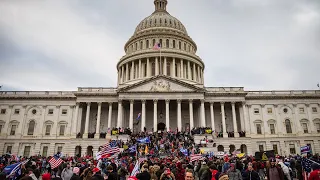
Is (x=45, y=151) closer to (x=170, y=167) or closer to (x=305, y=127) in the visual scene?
(x=170, y=167)

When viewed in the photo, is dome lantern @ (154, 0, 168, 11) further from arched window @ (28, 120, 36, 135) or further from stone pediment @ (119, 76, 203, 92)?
arched window @ (28, 120, 36, 135)

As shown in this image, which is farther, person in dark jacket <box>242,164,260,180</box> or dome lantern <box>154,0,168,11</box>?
dome lantern <box>154,0,168,11</box>

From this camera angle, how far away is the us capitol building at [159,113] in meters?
51.6

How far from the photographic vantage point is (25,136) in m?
53.4

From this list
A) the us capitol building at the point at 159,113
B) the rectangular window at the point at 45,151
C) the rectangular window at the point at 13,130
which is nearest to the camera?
the us capitol building at the point at 159,113

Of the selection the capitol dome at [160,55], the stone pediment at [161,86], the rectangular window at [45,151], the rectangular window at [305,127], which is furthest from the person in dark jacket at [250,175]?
the rectangular window at [305,127]

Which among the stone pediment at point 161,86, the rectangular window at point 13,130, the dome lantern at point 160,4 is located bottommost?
the rectangular window at point 13,130

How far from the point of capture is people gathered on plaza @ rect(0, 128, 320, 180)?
964 centimetres

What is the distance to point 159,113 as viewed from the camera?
5572cm

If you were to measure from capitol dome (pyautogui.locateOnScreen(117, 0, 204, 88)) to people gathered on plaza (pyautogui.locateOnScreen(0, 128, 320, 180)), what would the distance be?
86.7ft

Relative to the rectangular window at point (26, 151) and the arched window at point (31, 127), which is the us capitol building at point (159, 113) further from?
the rectangular window at point (26, 151)

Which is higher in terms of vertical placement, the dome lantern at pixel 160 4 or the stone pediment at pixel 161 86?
the dome lantern at pixel 160 4

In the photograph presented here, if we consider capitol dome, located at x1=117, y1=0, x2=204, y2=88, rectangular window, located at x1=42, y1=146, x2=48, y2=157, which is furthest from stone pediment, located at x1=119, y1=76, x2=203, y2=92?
rectangular window, located at x1=42, y1=146, x2=48, y2=157

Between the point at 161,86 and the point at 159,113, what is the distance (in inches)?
266
